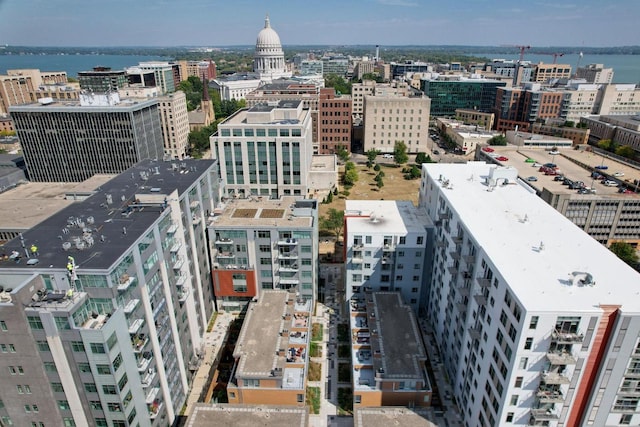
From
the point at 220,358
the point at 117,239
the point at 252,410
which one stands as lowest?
the point at 220,358

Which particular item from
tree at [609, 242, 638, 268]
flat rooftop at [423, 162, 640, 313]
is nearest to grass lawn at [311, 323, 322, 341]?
flat rooftop at [423, 162, 640, 313]

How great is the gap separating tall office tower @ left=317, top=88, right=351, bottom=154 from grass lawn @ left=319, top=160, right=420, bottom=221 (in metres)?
18.6

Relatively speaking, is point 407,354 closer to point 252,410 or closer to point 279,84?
point 252,410

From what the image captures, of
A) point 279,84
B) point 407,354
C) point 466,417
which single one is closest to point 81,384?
point 407,354

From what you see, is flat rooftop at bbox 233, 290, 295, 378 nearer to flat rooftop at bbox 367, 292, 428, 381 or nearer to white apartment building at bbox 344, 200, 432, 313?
white apartment building at bbox 344, 200, 432, 313

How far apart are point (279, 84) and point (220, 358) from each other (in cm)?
14276

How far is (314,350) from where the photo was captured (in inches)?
2403

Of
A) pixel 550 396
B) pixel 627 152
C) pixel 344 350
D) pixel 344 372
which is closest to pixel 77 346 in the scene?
pixel 344 372

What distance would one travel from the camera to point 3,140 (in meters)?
169

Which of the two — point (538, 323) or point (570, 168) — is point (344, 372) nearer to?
point (538, 323)

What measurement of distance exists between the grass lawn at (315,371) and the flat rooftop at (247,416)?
1039 cm

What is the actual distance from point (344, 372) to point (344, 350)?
168 inches

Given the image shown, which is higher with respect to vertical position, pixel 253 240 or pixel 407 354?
pixel 253 240

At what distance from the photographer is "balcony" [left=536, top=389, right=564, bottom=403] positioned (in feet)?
122
